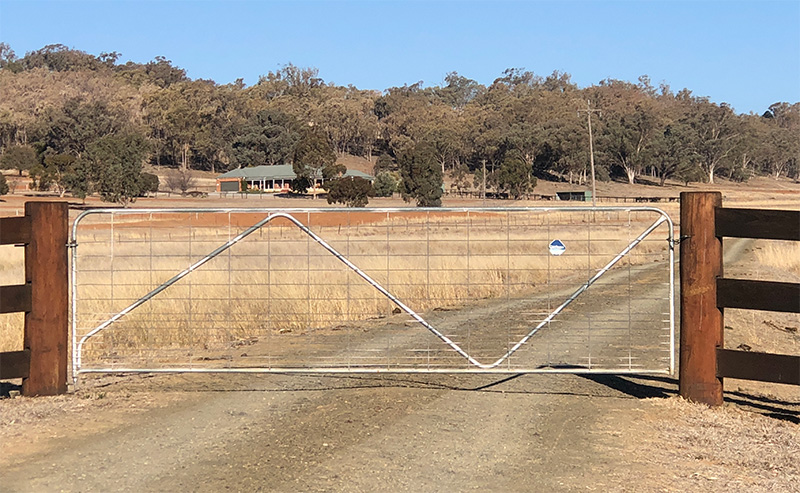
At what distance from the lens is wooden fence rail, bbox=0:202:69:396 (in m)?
7.41

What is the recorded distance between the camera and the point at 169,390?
7945 millimetres

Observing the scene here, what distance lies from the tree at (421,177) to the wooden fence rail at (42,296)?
63.0 m

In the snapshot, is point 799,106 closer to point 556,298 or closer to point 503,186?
point 503,186

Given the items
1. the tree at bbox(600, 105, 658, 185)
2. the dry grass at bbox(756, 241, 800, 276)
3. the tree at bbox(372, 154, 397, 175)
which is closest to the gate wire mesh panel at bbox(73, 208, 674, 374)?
the dry grass at bbox(756, 241, 800, 276)

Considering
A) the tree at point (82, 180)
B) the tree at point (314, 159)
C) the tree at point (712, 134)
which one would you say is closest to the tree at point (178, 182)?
the tree at point (314, 159)

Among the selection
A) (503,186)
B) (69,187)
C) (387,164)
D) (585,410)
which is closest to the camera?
(585,410)

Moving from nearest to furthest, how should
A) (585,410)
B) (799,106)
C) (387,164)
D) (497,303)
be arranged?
(585,410) → (497,303) → (387,164) → (799,106)

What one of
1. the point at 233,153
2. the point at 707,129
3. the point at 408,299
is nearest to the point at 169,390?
the point at 408,299

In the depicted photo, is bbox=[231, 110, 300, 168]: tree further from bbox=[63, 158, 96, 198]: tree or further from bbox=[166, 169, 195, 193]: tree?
bbox=[63, 158, 96, 198]: tree

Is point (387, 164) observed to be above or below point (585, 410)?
above

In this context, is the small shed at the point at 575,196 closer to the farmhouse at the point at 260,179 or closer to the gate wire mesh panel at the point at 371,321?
the farmhouse at the point at 260,179

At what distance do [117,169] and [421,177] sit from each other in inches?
959

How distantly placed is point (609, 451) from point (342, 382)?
2.96 meters

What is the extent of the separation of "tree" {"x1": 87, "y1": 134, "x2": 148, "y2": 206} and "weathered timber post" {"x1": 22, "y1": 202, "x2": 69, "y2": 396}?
66137mm
